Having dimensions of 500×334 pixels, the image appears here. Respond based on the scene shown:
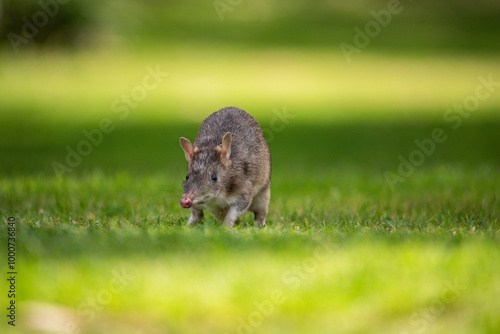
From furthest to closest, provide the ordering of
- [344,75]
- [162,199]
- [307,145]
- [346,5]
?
[346,5] → [344,75] → [307,145] → [162,199]

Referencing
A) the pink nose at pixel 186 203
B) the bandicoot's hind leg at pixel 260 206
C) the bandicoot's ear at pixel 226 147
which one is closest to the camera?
the pink nose at pixel 186 203

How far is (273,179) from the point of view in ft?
42.9

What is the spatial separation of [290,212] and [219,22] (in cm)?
4068

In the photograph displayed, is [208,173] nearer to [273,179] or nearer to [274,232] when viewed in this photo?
[274,232]

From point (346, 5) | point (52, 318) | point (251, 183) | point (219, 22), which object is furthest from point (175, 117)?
point (346, 5)

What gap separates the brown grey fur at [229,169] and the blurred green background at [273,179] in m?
0.34

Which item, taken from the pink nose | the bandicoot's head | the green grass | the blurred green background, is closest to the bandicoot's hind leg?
the green grass

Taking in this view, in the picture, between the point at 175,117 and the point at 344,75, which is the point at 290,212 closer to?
the point at 175,117

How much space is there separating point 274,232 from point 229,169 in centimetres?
121

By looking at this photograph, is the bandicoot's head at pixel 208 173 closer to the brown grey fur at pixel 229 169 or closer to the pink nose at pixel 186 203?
the brown grey fur at pixel 229 169

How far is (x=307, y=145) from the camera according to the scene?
19.1m

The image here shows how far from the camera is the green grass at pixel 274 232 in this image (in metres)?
5.44

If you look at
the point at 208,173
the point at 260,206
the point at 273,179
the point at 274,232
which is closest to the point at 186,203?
the point at 208,173

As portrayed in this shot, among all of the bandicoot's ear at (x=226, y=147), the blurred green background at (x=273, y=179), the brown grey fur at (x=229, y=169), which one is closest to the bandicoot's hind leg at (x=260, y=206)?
the brown grey fur at (x=229, y=169)
